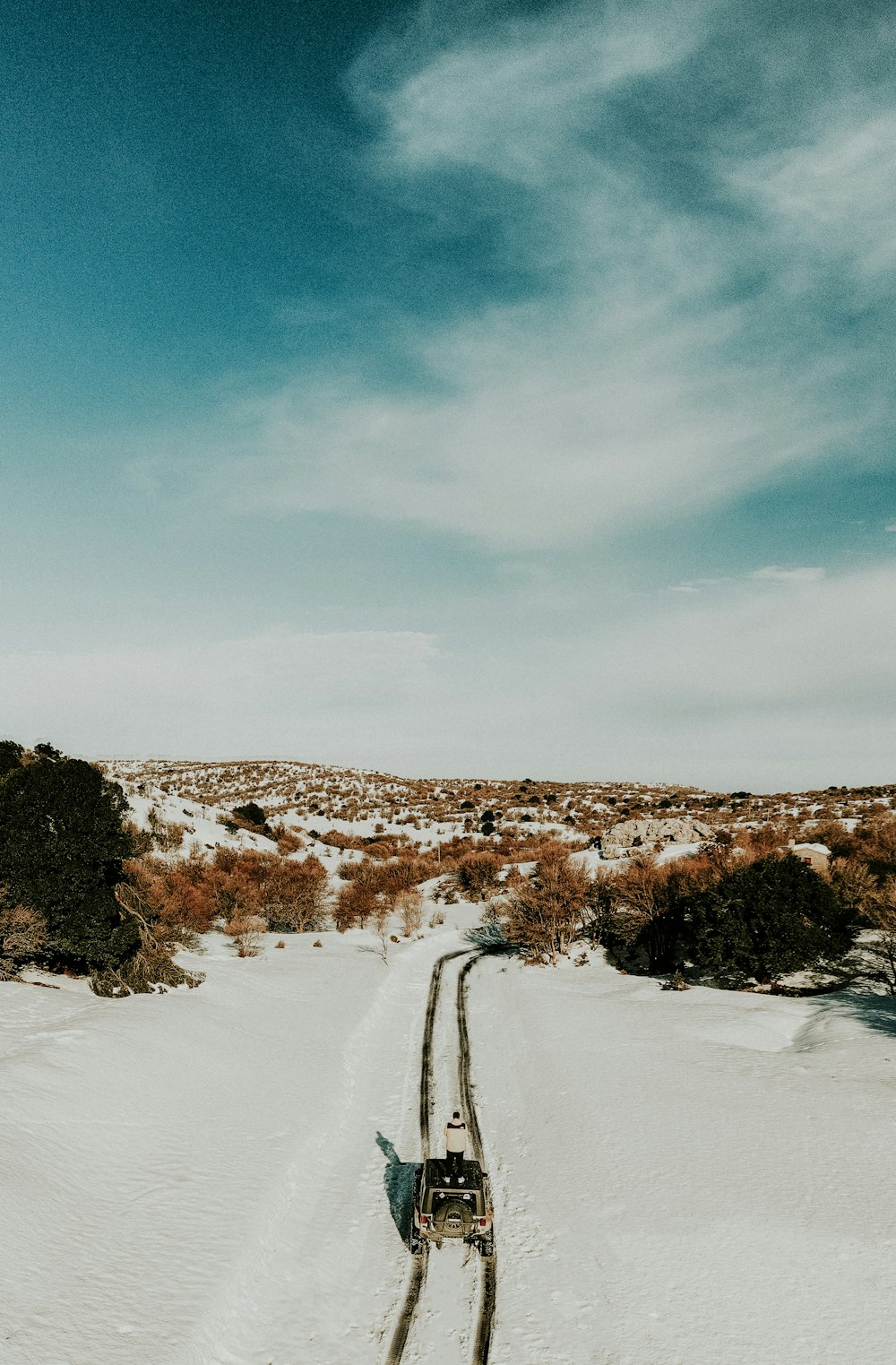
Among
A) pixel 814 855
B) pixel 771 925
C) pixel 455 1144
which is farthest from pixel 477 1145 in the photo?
pixel 814 855

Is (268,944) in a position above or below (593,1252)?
below

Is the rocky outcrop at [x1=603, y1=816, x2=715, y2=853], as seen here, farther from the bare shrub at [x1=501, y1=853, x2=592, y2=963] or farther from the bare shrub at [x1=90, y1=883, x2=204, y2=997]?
the bare shrub at [x1=90, y1=883, x2=204, y2=997]

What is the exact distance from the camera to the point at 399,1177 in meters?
14.1

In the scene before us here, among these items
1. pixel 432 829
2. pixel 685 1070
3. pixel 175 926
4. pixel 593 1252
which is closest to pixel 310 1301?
pixel 593 1252

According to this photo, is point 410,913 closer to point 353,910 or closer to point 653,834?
point 353,910

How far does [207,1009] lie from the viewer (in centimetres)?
2175

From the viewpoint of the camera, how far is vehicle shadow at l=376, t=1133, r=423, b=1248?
12.5 m

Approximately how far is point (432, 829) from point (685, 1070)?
161 feet

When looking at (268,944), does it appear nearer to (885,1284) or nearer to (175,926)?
(175,926)

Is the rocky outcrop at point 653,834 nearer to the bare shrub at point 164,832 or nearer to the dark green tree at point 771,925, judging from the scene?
the dark green tree at point 771,925

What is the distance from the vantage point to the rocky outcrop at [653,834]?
4922cm

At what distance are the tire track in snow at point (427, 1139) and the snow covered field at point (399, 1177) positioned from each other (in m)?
0.19

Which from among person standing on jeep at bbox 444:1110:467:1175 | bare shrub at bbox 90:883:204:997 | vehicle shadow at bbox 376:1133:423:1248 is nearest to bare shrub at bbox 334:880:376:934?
bare shrub at bbox 90:883:204:997

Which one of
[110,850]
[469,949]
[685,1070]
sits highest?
[110,850]
